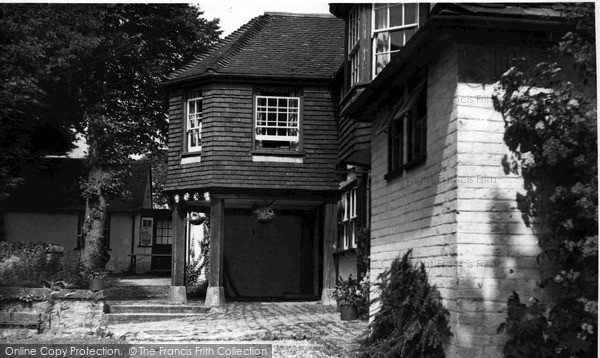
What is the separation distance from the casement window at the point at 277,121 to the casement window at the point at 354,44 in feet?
14.5

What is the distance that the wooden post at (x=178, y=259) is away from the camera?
18.9 metres

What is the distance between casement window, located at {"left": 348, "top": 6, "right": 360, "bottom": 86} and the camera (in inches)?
529

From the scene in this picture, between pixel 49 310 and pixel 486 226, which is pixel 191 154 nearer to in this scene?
pixel 49 310

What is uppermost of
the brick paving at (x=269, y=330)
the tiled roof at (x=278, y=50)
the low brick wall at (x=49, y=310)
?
the tiled roof at (x=278, y=50)

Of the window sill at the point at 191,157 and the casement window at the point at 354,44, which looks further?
the window sill at the point at 191,157

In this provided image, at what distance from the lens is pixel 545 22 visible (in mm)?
7410

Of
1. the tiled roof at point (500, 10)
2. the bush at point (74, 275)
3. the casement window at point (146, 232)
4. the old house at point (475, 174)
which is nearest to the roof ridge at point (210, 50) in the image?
the bush at point (74, 275)

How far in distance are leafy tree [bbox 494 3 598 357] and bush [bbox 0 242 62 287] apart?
336 inches

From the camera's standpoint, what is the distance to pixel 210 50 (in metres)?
20.3

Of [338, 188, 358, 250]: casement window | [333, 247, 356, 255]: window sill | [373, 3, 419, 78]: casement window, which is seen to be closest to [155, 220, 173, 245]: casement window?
[338, 188, 358, 250]: casement window

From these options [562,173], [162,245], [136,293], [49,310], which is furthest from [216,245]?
[162,245]

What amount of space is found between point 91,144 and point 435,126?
10228 mm

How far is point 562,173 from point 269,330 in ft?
20.4

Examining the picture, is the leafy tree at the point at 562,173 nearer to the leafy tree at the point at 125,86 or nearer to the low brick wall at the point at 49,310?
the low brick wall at the point at 49,310
